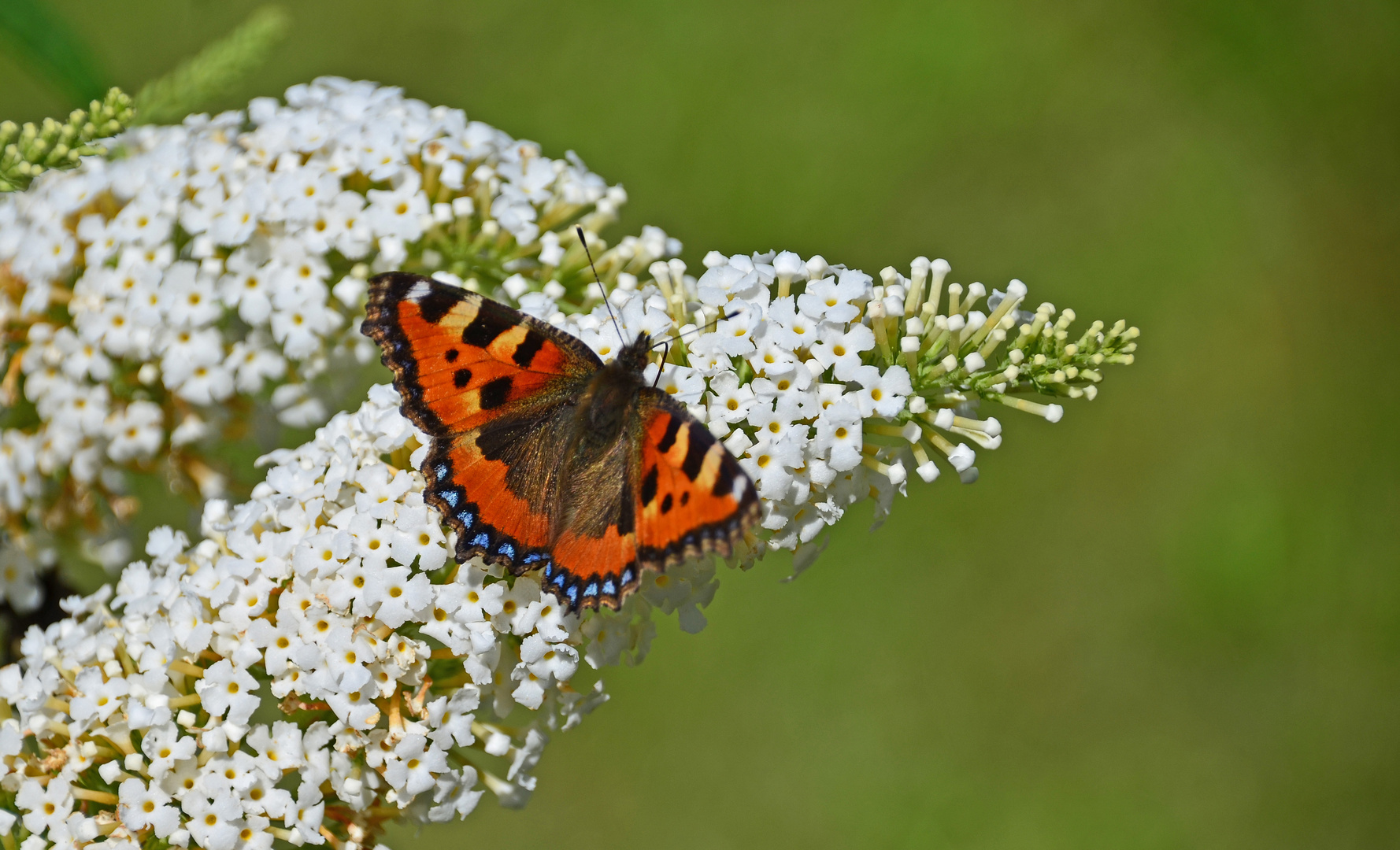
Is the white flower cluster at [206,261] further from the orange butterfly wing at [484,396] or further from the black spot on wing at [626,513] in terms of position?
the black spot on wing at [626,513]

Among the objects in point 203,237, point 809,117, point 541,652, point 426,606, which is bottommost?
point 541,652

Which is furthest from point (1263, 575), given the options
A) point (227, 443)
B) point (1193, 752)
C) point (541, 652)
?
point (227, 443)

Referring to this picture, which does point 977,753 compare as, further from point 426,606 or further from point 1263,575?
point 426,606

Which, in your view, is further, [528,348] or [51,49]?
[528,348]

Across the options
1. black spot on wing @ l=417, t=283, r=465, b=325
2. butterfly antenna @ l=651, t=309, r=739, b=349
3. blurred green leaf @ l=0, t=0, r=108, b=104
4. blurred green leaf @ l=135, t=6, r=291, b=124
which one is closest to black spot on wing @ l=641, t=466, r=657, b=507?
butterfly antenna @ l=651, t=309, r=739, b=349

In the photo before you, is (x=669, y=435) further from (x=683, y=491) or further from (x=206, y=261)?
(x=206, y=261)

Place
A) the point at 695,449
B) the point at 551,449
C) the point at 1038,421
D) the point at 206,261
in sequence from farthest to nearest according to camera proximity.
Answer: the point at 1038,421
the point at 206,261
the point at 551,449
the point at 695,449

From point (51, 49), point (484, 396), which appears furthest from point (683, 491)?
point (51, 49)
